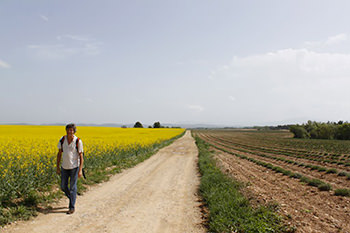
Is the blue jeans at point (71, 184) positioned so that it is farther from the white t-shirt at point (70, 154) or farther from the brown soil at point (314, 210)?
the brown soil at point (314, 210)

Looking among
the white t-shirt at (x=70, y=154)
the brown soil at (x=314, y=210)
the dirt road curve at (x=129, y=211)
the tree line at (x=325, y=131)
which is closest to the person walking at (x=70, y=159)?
the white t-shirt at (x=70, y=154)

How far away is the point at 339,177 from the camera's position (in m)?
12.1

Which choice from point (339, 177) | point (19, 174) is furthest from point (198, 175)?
point (339, 177)

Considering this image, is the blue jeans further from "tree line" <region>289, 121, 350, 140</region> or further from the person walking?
"tree line" <region>289, 121, 350, 140</region>

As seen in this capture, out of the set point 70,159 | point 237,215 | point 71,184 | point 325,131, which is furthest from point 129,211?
point 325,131

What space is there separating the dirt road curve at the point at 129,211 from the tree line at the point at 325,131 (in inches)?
2815

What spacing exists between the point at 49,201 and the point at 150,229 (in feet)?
11.1

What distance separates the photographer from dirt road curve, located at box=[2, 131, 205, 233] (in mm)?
4738

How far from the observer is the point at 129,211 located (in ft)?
18.8

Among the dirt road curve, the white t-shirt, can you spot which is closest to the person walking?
the white t-shirt

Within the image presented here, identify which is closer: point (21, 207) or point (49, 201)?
point (21, 207)

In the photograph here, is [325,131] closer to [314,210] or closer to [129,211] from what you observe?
[314,210]

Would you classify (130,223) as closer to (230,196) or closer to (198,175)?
(230,196)

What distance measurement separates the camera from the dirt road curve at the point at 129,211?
4738 millimetres
